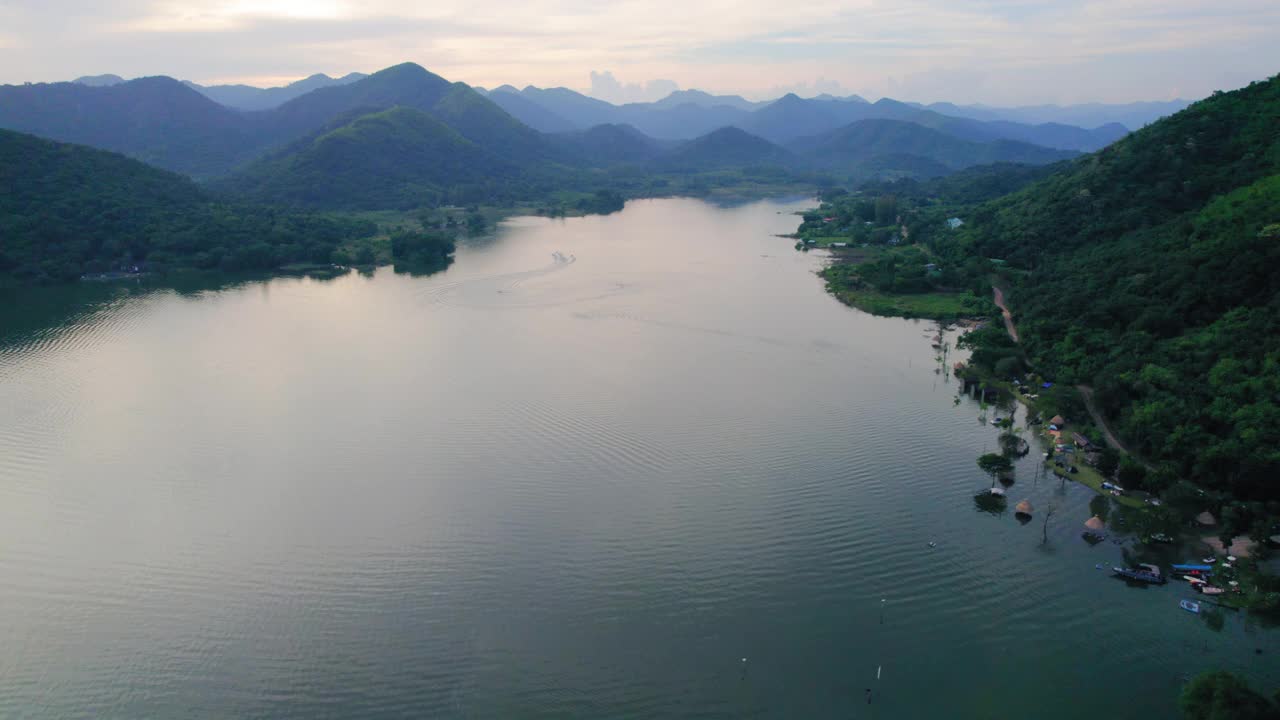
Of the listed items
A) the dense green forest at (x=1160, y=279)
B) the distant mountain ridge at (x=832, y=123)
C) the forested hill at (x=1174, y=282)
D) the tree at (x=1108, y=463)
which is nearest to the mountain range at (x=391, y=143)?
the distant mountain ridge at (x=832, y=123)

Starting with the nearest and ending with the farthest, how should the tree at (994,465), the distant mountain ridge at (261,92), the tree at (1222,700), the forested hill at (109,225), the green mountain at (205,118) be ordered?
the tree at (1222,700) < the tree at (994,465) < the forested hill at (109,225) < the green mountain at (205,118) < the distant mountain ridge at (261,92)

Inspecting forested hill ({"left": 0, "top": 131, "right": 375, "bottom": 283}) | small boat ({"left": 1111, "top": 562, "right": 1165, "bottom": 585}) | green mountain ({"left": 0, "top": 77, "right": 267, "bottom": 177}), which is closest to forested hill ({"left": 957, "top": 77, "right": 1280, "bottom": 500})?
small boat ({"left": 1111, "top": 562, "right": 1165, "bottom": 585})

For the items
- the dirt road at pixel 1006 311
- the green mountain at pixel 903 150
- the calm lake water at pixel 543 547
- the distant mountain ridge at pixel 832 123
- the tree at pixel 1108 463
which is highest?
the distant mountain ridge at pixel 832 123

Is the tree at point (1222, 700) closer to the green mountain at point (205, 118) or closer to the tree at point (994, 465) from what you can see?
the tree at point (994, 465)

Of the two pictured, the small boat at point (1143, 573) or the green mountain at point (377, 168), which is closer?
the small boat at point (1143, 573)

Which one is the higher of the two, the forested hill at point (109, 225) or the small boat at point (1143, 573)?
the forested hill at point (109, 225)

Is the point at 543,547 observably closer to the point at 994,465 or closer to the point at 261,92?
the point at 994,465

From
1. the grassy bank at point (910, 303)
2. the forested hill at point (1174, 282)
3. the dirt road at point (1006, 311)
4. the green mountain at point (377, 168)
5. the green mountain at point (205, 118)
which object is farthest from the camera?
the green mountain at point (205, 118)

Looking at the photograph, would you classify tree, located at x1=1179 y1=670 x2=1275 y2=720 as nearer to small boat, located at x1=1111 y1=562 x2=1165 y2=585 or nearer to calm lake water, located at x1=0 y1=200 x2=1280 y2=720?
calm lake water, located at x1=0 y1=200 x2=1280 y2=720

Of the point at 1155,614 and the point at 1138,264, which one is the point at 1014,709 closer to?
the point at 1155,614
